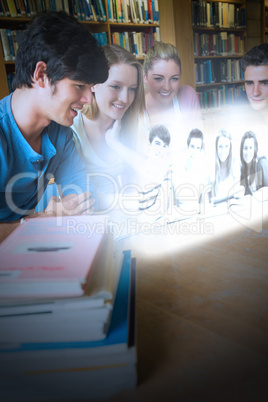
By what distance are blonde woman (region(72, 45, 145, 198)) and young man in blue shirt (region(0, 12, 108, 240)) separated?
35mm

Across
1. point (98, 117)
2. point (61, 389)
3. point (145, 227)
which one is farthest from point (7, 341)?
point (98, 117)

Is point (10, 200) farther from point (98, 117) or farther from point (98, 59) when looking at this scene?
point (98, 59)

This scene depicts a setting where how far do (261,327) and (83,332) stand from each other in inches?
13.3

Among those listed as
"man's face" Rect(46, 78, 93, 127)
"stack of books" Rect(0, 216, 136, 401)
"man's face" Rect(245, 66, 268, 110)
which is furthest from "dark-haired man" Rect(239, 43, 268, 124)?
"stack of books" Rect(0, 216, 136, 401)

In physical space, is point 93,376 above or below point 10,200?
below

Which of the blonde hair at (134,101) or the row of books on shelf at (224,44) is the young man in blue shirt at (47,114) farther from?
the row of books on shelf at (224,44)

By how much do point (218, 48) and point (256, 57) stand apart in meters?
0.20

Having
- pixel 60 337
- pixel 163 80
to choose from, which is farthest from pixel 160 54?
pixel 60 337

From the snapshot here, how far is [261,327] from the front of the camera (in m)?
0.59

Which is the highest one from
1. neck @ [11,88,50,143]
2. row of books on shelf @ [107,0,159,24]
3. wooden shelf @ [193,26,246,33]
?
row of books on shelf @ [107,0,159,24]

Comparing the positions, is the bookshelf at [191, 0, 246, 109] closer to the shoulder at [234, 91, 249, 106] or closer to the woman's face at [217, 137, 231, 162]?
the shoulder at [234, 91, 249, 106]

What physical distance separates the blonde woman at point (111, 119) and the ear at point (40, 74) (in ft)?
0.59

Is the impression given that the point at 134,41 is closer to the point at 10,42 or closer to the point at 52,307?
the point at 10,42

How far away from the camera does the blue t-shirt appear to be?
1.04m
